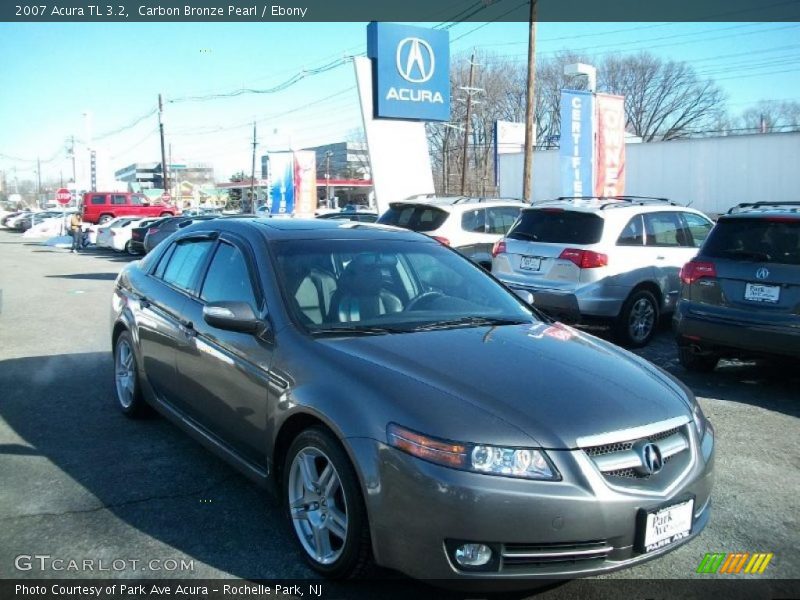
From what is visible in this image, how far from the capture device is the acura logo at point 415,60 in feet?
55.8

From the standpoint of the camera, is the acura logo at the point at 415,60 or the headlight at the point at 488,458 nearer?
the headlight at the point at 488,458

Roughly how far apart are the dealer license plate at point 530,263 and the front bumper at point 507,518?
6135 mm

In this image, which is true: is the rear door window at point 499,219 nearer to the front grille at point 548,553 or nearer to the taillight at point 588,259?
the taillight at point 588,259

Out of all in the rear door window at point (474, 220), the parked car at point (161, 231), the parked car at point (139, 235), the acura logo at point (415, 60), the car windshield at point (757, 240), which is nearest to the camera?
the car windshield at point (757, 240)

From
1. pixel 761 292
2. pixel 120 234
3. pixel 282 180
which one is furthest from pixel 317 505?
pixel 282 180

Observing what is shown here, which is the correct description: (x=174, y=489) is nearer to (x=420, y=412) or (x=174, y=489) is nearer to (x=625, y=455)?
(x=420, y=412)

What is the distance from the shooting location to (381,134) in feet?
55.9

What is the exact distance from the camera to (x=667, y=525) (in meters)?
2.85

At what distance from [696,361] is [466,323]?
173 inches

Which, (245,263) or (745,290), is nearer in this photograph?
(245,263)

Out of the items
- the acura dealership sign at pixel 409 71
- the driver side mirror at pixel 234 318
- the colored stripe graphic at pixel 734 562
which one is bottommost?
the colored stripe graphic at pixel 734 562

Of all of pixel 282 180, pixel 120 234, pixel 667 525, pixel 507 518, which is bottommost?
pixel 667 525

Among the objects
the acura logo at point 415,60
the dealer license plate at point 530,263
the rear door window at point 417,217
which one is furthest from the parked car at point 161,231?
the dealer license plate at point 530,263

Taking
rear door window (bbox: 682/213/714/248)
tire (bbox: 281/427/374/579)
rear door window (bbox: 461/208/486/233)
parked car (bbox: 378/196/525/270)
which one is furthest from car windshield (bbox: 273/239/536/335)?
rear door window (bbox: 461/208/486/233)
